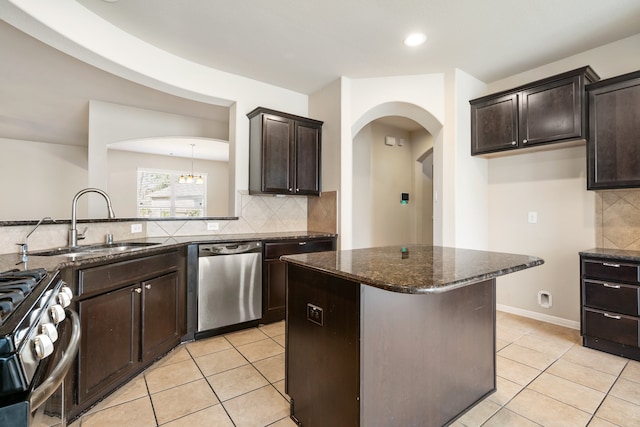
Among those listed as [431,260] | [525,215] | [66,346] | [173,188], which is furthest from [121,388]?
[173,188]

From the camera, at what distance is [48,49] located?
2.94 meters

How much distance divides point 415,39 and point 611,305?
2.81 meters

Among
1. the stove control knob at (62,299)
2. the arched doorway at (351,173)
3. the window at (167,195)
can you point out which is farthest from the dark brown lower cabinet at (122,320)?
the window at (167,195)

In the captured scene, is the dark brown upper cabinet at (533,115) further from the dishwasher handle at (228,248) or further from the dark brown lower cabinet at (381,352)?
the dishwasher handle at (228,248)

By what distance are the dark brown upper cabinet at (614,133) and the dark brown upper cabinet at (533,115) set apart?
0.33 ft

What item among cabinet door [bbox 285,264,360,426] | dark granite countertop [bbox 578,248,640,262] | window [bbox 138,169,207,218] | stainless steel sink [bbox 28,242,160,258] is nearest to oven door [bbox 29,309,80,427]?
cabinet door [bbox 285,264,360,426]

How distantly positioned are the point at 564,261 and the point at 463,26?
2.52m

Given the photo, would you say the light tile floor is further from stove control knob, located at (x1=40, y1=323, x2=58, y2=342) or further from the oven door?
stove control knob, located at (x1=40, y1=323, x2=58, y2=342)

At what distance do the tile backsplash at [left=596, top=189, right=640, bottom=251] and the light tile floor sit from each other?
98 cm

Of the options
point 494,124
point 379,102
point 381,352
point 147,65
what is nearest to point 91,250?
point 147,65

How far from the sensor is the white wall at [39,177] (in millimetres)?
5996

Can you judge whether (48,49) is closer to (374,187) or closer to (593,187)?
(374,187)

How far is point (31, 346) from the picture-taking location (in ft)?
2.21

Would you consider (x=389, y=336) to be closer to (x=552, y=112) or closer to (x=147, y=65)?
(x=552, y=112)
